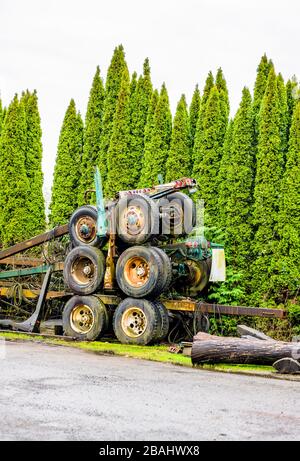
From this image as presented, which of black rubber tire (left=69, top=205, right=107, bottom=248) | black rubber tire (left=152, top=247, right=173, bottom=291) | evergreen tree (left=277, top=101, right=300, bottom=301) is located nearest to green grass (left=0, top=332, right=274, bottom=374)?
black rubber tire (left=152, top=247, right=173, bottom=291)

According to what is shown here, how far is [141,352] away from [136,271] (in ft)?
8.13

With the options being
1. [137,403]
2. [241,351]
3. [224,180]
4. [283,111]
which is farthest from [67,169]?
[137,403]

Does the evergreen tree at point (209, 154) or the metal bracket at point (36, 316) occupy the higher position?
the evergreen tree at point (209, 154)

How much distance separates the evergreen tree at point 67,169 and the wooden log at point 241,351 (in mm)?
14102

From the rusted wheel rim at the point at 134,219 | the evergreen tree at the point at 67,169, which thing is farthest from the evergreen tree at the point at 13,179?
the rusted wheel rim at the point at 134,219

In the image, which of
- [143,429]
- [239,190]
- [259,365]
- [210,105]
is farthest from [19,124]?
[143,429]

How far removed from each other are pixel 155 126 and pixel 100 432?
18.0m

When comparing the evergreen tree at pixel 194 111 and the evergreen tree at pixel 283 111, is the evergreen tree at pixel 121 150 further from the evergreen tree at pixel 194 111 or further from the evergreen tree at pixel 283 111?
the evergreen tree at pixel 283 111

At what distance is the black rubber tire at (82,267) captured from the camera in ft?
52.9

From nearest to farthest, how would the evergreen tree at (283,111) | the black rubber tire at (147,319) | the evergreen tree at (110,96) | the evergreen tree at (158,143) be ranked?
the black rubber tire at (147,319) → the evergreen tree at (283,111) → the evergreen tree at (158,143) → the evergreen tree at (110,96)

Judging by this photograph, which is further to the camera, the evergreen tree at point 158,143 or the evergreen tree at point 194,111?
the evergreen tree at point 194,111

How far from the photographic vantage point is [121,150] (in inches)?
930

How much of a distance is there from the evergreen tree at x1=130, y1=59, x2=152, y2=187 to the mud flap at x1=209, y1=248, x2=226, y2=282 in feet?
23.6

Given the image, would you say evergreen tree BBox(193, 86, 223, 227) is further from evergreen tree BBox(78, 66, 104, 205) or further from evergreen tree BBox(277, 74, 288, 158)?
evergreen tree BBox(78, 66, 104, 205)
